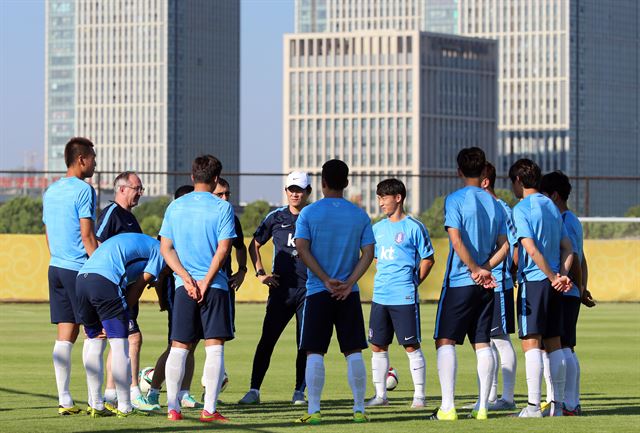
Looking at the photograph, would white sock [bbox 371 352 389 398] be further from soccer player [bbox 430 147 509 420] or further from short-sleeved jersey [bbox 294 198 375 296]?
short-sleeved jersey [bbox 294 198 375 296]

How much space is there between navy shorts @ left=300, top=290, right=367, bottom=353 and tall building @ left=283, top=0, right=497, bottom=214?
160m

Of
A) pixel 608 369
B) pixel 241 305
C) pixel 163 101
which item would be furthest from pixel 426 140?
pixel 608 369

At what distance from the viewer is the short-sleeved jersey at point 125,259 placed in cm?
1145

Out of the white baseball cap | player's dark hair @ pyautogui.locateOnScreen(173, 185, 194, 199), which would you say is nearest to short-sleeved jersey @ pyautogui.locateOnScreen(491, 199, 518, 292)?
the white baseball cap

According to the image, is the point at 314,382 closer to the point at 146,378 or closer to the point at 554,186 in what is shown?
the point at 554,186

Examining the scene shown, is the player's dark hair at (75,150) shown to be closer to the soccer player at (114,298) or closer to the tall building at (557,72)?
the soccer player at (114,298)

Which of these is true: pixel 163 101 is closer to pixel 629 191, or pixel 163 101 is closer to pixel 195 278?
pixel 629 191

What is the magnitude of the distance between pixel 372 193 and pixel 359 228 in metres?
157

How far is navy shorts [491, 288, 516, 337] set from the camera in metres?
12.1

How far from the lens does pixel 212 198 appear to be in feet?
37.3

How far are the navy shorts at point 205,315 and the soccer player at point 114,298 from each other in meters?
0.38

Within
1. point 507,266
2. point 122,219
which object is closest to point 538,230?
point 507,266

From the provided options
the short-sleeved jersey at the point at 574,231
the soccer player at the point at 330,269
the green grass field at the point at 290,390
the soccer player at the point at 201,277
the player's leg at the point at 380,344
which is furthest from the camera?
the player's leg at the point at 380,344

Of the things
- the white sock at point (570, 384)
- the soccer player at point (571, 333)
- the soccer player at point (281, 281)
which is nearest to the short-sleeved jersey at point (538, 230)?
the soccer player at point (571, 333)
